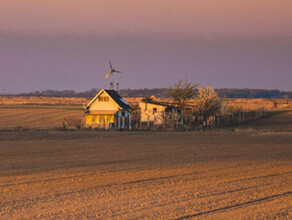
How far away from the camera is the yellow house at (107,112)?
49.8m

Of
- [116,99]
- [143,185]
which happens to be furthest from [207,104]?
[143,185]

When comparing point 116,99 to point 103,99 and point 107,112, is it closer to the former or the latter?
point 103,99

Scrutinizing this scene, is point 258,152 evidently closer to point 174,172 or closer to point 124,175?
point 174,172

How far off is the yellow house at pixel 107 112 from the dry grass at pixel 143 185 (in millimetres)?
25171

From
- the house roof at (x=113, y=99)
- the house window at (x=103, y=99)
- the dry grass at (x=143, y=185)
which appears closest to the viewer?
the dry grass at (x=143, y=185)

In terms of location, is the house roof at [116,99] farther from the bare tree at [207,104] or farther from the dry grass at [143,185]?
the dry grass at [143,185]

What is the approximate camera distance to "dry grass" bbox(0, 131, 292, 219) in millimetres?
11016

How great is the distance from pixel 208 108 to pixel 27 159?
125 feet

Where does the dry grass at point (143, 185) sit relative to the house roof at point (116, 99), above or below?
below

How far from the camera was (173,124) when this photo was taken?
48.6 metres

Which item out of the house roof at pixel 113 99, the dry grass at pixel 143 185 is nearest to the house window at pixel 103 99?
the house roof at pixel 113 99

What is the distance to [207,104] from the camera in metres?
57.7

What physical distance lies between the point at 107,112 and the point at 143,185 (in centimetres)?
3638

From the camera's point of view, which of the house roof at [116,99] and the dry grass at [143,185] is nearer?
the dry grass at [143,185]
